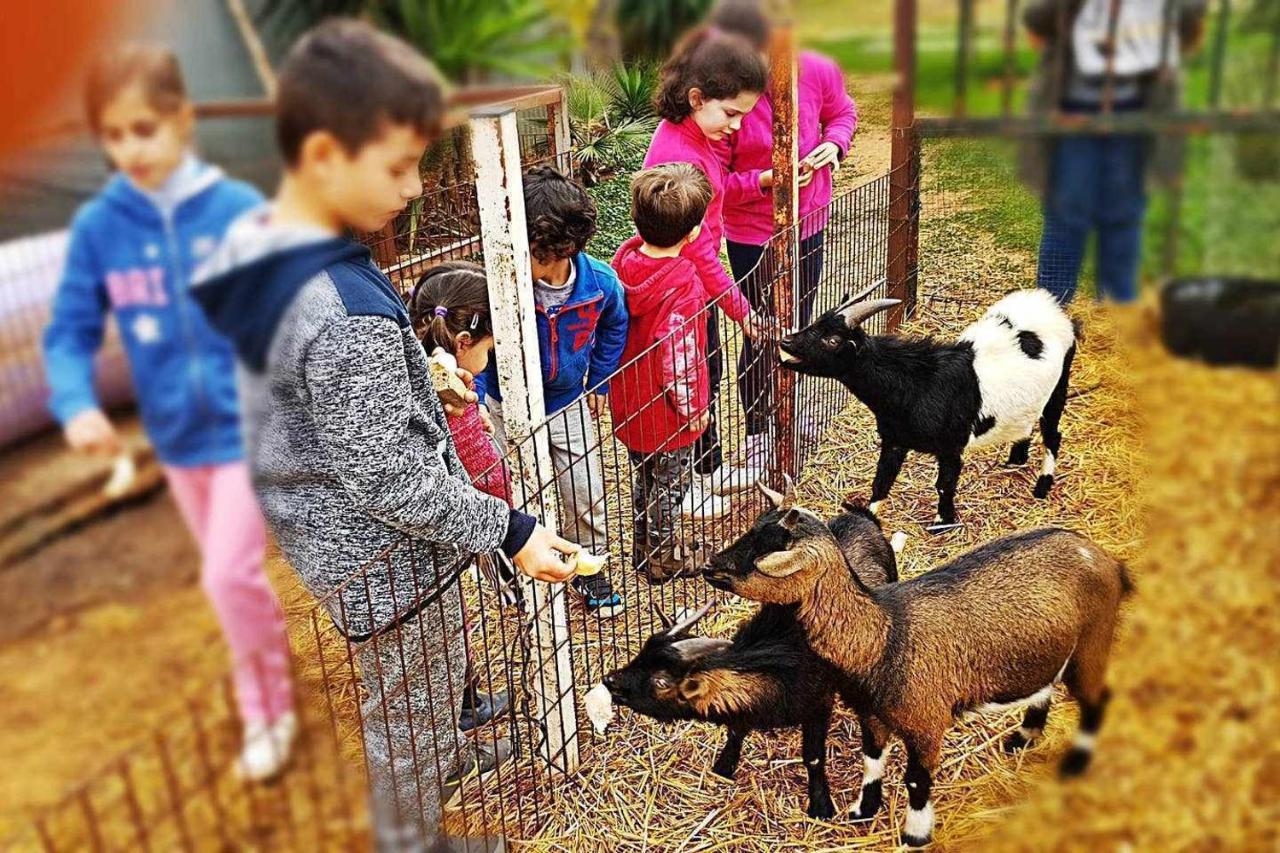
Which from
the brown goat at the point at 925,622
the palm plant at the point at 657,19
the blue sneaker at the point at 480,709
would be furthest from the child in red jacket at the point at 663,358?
the palm plant at the point at 657,19

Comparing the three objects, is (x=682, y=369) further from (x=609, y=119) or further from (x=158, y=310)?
(x=158, y=310)

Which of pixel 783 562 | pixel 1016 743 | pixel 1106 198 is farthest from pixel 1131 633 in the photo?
pixel 1016 743

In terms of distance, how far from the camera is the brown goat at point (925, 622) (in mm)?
2129

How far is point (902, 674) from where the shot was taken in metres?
2.25

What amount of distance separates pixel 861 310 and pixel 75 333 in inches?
88.7

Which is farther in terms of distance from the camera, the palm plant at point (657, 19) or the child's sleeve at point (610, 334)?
the child's sleeve at point (610, 334)

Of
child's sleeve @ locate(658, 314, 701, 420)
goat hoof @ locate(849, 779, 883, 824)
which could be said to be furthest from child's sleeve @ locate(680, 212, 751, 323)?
goat hoof @ locate(849, 779, 883, 824)

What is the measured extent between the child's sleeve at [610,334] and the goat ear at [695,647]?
88 cm

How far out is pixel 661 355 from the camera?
3.11 m

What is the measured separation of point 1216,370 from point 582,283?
241 centimetres

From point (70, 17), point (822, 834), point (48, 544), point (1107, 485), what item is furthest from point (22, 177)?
point (822, 834)

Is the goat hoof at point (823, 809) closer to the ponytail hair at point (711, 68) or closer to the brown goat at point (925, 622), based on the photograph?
the brown goat at point (925, 622)

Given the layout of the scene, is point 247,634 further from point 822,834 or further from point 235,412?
point 822,834

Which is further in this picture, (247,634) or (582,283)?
(582,283)
